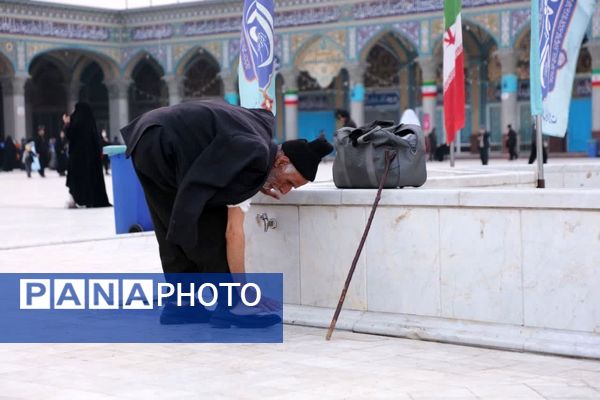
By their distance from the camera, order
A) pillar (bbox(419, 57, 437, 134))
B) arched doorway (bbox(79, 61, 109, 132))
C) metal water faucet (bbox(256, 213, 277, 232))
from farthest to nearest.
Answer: arched doorway (bbox(79, 61, 109, 132)), pillar (bbox(419, 57, 437, 134)), metal water faucet (bbox(256, 213, 277, 232))

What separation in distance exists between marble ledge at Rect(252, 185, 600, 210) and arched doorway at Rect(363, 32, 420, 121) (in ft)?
77.5

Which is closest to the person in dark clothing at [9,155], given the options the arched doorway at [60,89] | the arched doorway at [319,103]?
the arched doorway at [60,89]

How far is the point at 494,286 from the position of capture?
148 inches

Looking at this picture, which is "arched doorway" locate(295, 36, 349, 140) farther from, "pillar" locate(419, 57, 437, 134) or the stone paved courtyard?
the stone paved courtyard

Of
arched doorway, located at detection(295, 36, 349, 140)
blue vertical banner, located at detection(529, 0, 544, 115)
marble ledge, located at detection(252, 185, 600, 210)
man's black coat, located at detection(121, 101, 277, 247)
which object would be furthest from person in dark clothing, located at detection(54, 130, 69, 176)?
man's black coat, located at detection(121, 101, 277, 247)

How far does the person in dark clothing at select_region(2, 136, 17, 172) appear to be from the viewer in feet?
94.0

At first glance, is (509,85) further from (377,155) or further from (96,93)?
(377,155)

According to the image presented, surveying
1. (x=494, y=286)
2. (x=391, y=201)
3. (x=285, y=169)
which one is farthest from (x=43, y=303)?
(x=494, y=286)

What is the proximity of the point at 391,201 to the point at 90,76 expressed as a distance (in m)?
30.4

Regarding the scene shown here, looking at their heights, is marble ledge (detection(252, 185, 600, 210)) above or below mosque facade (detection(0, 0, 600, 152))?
below

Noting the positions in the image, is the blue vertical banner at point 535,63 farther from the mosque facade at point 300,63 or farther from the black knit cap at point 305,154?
the mosque facade at point 300,63

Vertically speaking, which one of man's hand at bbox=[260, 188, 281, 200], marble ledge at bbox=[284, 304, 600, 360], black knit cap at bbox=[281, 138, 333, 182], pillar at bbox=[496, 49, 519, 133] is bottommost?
marble ledge at bbox=[284, 304, 600, 360]
